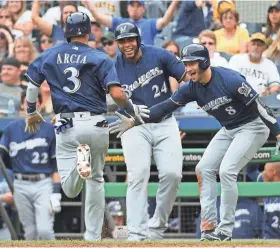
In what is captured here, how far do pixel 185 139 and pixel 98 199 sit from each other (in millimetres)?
4084

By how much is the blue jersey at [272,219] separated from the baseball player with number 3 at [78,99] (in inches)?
129

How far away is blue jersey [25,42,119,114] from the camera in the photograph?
29.1 feet

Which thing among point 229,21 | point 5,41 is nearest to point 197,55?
point 229,21

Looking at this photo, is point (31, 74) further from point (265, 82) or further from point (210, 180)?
point (265, 82)

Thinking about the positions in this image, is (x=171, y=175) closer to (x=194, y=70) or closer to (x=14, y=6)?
Result: (x=194, y=70)

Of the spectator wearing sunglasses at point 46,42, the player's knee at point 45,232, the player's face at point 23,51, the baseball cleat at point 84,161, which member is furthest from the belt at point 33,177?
the baseball cleat at point 84,161

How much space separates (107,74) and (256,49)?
15.1 ft

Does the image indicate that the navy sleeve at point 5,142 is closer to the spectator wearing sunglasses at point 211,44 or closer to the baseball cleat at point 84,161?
the spectator wearing sunglasses at point 211,44

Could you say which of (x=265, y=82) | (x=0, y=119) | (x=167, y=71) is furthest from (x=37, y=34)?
(x=167, y=71)

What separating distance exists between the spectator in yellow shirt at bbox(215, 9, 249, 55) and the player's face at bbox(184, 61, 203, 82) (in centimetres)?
442

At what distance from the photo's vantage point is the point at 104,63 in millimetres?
8852

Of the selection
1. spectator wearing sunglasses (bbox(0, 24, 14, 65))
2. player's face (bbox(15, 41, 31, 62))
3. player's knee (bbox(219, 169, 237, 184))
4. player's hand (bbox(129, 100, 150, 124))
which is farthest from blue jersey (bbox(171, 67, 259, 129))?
spectator wearing sunglasses (bbox(0, 24, 14, 65))

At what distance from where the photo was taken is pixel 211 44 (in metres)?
13.0

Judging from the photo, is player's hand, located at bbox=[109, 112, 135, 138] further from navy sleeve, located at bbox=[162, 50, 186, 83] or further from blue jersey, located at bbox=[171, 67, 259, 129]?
navy sleeve, located at bbox=[162, 50, 186, 83]
